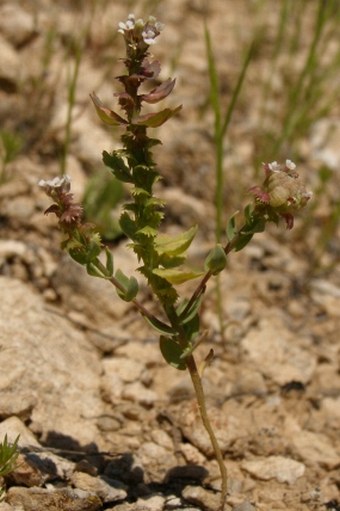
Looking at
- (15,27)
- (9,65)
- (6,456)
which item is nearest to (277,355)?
(6,456)

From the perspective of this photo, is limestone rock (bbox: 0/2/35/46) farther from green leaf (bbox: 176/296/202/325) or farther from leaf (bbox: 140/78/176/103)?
green leaf (bbox: 176/296/202/325)

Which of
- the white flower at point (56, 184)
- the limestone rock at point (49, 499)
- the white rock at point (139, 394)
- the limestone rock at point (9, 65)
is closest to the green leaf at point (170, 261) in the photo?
the white flower at point (56, 184)

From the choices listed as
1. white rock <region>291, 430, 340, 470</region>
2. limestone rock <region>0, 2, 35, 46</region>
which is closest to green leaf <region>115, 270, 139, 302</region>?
white rock <region>291, 430, 340, 470</region>

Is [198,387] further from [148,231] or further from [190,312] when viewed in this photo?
[148,231]

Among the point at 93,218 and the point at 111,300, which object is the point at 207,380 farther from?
the point at 93,218

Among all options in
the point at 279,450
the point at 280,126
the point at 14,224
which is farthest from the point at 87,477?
the point at 280,126

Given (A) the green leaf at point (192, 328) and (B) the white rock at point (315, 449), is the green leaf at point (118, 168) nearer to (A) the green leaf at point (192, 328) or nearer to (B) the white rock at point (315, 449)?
(A) the green leaf at point (192, 328)
